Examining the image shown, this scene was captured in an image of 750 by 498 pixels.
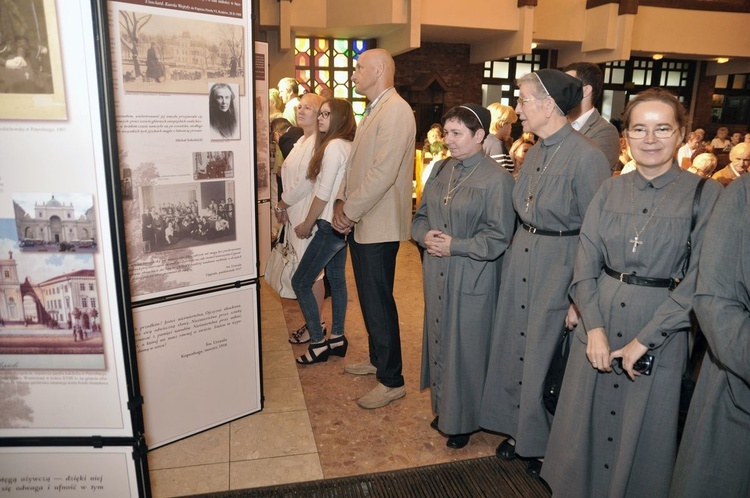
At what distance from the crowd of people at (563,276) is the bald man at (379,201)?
11 mm

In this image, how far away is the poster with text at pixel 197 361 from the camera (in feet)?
8.32

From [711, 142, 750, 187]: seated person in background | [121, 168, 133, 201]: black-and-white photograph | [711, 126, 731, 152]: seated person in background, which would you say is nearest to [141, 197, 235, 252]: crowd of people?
[121, 168, 133, 201]: black-and-white photograph

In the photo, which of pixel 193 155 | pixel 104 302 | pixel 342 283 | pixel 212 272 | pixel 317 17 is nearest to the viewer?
pixel 104 302

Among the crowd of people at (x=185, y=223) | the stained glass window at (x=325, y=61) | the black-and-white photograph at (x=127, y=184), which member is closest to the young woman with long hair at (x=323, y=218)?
the crowd of people at (x=185, y=223)

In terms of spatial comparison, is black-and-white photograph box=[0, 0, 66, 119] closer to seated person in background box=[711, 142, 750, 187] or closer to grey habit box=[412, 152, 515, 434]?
grey habit box=[412, 152, 515, 434]

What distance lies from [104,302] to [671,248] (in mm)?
1720

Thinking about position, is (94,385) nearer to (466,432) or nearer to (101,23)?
(101,23)

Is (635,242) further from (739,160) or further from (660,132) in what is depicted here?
(739,160)

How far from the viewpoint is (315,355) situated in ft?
12.2

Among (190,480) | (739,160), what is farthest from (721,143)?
(190,480)

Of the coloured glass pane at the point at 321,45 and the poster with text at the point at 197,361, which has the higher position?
the coloured glass pane at the point at 321,45

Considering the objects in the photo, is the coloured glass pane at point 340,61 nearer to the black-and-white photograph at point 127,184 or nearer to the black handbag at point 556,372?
the black-and-white photograph at point 127,184

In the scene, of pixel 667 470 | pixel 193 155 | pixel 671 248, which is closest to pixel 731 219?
pixel 671 248

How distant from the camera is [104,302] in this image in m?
1.37
